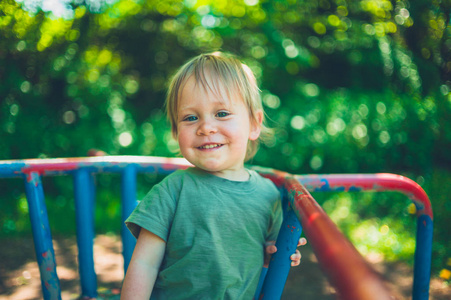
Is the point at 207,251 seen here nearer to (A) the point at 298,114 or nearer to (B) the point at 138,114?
(A) the point at 298,114

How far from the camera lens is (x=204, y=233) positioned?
1.17 meters

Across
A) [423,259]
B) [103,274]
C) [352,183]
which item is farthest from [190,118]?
[103,274]

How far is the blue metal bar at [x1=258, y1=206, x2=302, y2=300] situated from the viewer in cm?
111

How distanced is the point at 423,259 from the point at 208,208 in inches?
32.4

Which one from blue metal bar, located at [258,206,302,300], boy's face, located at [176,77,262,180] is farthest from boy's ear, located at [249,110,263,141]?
blue metal bar, located at [258,206,302,300]

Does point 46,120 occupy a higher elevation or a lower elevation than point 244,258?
higher

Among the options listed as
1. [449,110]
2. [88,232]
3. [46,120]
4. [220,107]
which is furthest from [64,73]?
[449,110]

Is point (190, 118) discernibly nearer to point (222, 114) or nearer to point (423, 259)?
point (222, 114)

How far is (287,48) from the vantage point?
3963mm

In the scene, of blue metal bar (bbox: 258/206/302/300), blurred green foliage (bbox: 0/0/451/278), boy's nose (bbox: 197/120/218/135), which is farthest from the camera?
blurred green foliage (bbox: 0/0/451/278)

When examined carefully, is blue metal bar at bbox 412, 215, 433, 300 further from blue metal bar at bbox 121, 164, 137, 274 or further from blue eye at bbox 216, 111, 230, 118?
blue metal bar at bbox 121, 164, 137, 274

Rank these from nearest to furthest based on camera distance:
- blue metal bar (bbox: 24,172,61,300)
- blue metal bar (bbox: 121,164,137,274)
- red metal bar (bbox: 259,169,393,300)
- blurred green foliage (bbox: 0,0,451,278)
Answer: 1. red metal bar (bbox: 259,169,393,300)
2. blue metal bar (bbox: 24,172,61,300)
3. blue metal bar (bbox: 121,164,137,274)
4. blurred green foliage (bbox: 0,0,451,278)

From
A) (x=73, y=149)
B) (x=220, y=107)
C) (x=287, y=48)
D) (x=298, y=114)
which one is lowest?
(x=73, y=149)

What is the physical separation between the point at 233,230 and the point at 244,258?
10 centimetres
